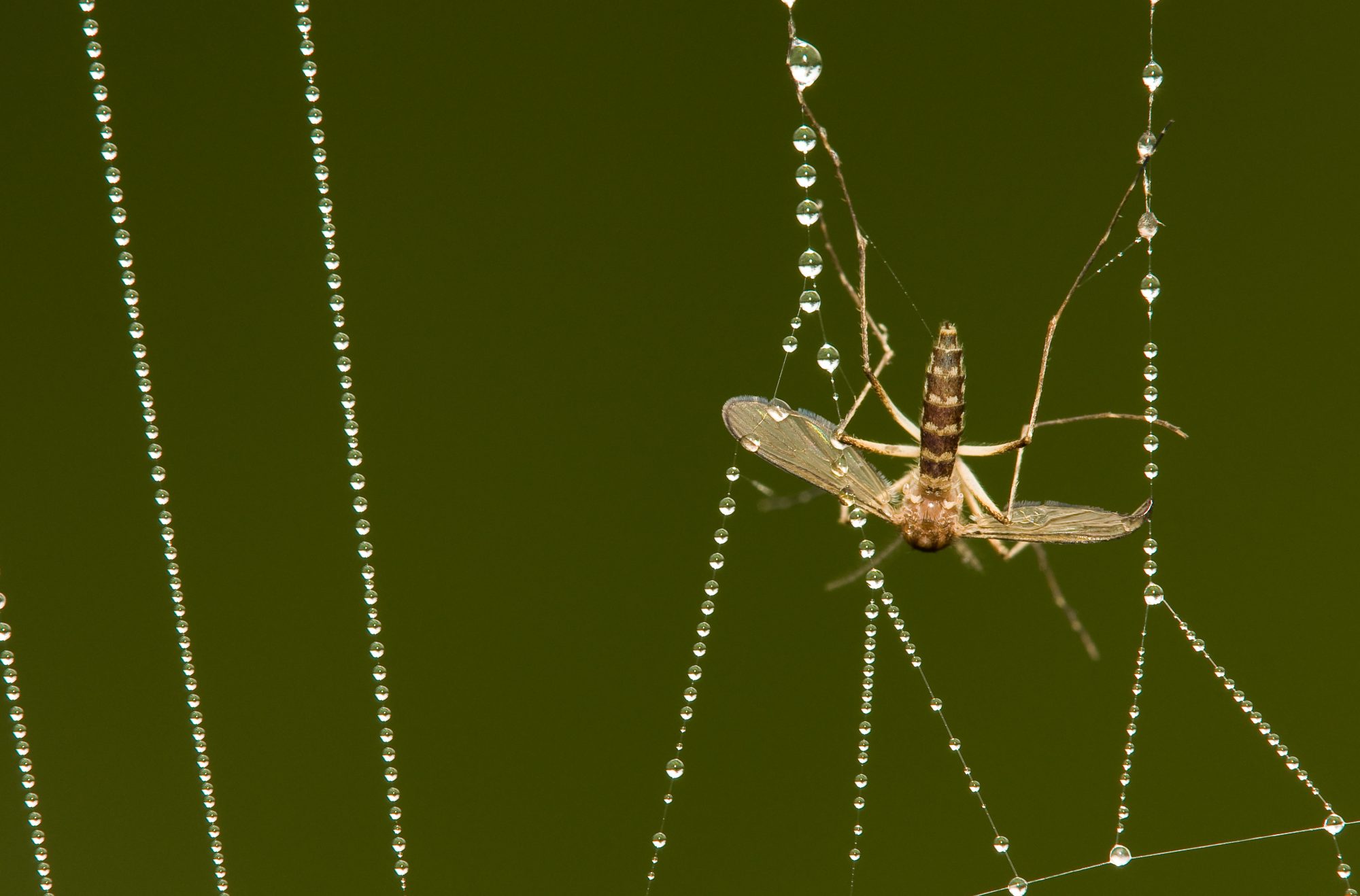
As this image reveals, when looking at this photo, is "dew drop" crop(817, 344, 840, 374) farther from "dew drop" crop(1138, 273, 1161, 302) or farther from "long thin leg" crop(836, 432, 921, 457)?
"dew drop" crop(1138, 273, 1161, 302)

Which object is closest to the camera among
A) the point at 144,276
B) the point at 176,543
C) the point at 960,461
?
the point at 960,461

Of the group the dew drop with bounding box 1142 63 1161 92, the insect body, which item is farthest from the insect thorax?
the dew drop with bounding box 1142 63 1161 92

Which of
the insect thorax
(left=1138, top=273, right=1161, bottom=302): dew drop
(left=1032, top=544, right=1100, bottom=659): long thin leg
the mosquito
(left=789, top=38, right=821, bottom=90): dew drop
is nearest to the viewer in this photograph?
(left=789, top=38, right=821, bottom=90): dew drop

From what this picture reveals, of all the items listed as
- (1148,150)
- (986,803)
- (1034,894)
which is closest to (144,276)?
(1148,150)

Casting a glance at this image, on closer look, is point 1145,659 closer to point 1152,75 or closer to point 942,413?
point 942,413

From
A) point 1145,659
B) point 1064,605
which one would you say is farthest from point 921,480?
point 1145,659

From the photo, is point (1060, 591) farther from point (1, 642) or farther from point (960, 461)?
point (1, 642)

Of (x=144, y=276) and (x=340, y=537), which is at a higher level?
(x=144, y=276)

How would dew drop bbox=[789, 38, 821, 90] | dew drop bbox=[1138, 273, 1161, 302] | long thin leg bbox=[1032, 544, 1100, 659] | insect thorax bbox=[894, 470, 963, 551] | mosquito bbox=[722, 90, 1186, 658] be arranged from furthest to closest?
long thin leg bbox=[1032, 544, 1100, 659]
insect thorax bbox=[894, 470, 963, 551]
mosquito bbox=[722, 90, 1186, 658]
dew drop bbox=[1138, 273, 1161, 302]
dew drop bbox=[789, 38, 821, 90]
